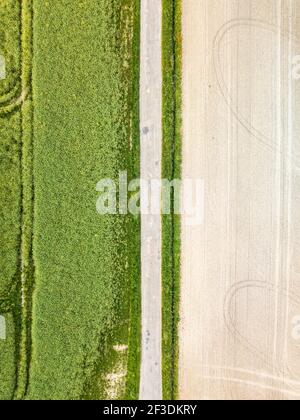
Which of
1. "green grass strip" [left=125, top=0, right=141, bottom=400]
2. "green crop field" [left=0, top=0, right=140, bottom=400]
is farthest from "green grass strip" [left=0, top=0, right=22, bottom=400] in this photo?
"green grass strip" [left=125, top=0, right=141, bottom=400]

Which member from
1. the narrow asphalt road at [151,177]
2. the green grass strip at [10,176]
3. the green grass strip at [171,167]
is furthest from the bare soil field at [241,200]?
the green grass strip at [10,176]

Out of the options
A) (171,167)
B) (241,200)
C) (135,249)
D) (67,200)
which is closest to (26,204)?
(67,200)

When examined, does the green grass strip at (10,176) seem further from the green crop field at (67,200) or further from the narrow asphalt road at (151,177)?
the narrow asphalt road at (151,177)

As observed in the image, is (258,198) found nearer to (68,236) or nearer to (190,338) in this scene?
(190,338)

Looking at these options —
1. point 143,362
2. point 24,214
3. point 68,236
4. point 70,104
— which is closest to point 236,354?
point 143,362

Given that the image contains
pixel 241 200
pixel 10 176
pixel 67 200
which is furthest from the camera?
pixel 241 200

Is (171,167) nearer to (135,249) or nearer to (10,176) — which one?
(135,249)
